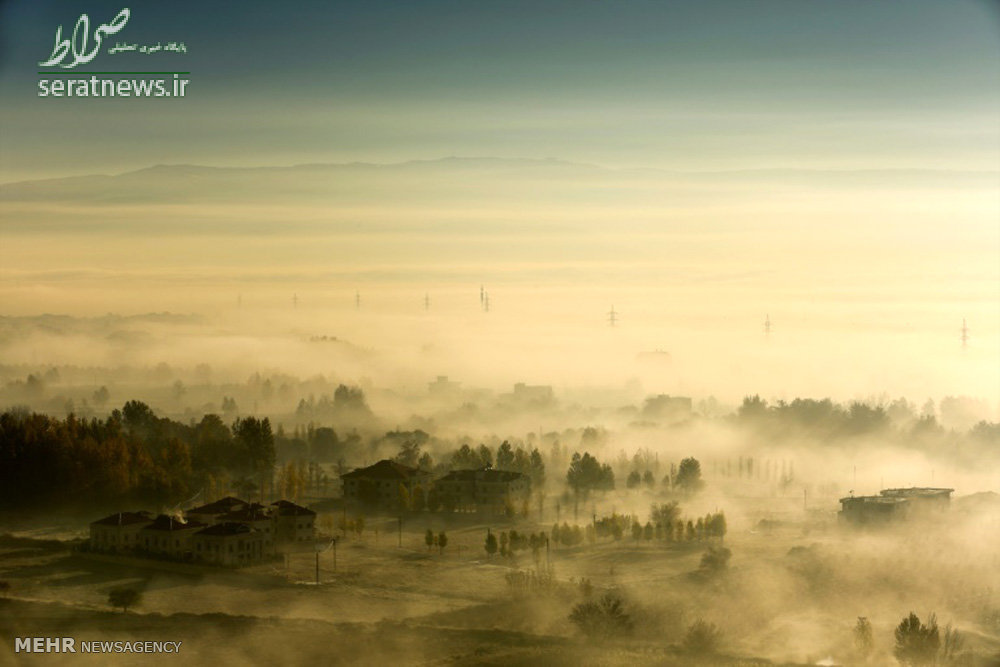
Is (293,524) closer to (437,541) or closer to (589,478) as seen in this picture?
(437,541)

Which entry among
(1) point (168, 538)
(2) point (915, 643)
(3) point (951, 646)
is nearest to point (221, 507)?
(1) point (168, 538)

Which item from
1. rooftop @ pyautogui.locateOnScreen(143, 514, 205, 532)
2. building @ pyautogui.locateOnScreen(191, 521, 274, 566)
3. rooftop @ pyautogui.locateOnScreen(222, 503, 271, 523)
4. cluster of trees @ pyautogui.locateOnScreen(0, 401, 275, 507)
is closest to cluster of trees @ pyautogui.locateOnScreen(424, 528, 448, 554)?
rooftop @ pyautogui.locateOnScreen(222, 503, 271, 523)

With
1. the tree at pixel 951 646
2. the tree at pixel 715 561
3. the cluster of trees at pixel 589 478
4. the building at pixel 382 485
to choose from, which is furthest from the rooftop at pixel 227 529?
the tree at pixel 951 646

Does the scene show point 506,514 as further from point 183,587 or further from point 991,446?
point 991,446

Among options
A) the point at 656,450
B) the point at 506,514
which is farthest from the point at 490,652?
the point at 656,450

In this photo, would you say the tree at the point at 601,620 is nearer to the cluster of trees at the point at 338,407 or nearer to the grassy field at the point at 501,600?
the grassy field at the point at 501,600

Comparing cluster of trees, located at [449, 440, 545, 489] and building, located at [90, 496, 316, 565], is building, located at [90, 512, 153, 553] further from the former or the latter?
cluster of trees, located at [449, 440, 545, 489]
